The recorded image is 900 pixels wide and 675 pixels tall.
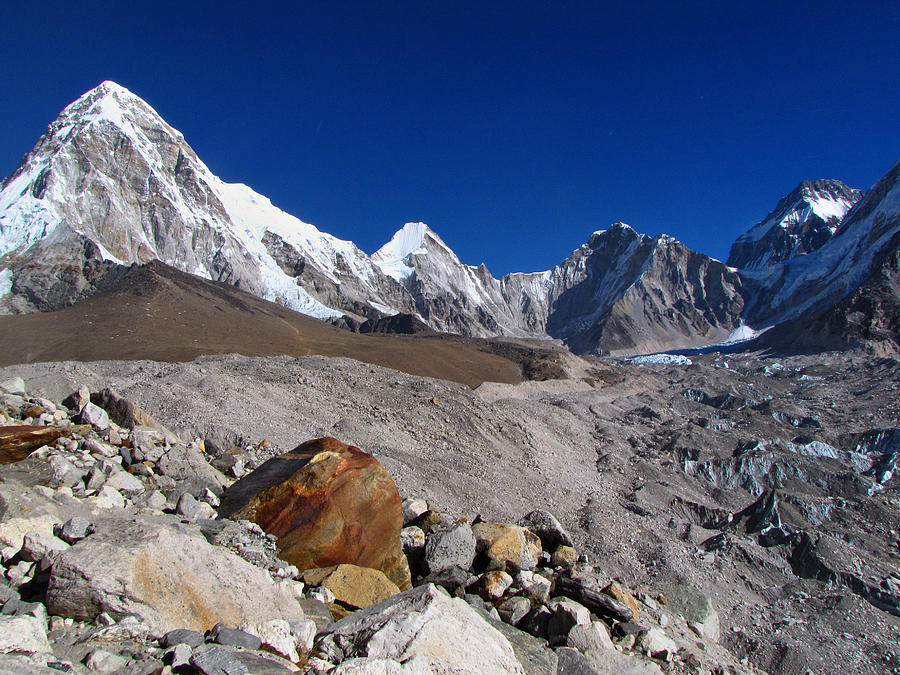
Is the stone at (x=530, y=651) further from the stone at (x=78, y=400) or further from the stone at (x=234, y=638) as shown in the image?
the stone at (x=78, y=400)

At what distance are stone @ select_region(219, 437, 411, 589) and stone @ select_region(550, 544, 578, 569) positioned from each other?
3320 millimetres

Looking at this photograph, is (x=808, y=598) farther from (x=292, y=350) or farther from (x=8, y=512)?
(x=292, y=350)

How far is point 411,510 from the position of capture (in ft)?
35.9

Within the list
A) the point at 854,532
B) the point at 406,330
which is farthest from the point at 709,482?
the point at 406,330

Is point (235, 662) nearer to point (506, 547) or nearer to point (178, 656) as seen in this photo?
point (178, 656)

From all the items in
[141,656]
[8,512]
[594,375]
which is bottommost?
[141,656]

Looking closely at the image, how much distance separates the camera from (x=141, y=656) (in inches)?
185

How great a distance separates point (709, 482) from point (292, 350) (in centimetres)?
4593

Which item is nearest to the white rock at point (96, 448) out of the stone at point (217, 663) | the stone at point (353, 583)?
the stone at point (353, 583)

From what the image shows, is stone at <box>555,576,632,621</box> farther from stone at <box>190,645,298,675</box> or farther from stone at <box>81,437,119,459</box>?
stone at <box>81,437,119,459</box>

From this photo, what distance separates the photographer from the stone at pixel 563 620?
741 centimetres

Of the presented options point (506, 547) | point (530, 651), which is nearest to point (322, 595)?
point (530, 651)

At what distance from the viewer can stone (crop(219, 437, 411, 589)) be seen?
803 centimetres

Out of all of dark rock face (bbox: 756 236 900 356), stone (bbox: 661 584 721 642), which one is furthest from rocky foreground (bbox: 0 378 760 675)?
dark rock face (bbox: 756 236 900 356)
